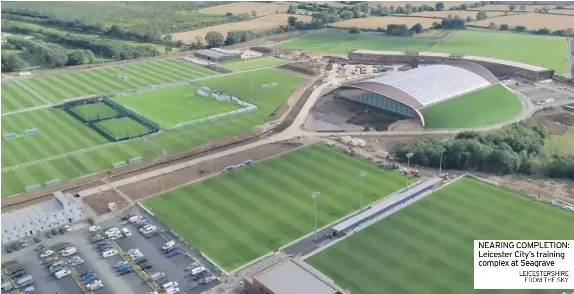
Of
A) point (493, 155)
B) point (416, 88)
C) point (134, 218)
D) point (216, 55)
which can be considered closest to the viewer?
point (134, 218)

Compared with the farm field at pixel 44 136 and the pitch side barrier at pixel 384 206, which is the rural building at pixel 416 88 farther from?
the farm field at pixel 44 136

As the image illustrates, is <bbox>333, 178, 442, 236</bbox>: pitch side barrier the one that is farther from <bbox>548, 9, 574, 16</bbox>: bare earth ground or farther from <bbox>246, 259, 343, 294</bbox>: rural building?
<bbox>548, 9, 574, 16</bbox>: bare earth ground

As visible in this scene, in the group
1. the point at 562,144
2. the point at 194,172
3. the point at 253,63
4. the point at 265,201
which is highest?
the point at 253,63

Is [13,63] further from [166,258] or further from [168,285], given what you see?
[168,285]

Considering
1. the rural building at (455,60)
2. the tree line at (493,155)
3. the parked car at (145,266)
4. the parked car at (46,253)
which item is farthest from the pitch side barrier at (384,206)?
the rural building at (455,60)

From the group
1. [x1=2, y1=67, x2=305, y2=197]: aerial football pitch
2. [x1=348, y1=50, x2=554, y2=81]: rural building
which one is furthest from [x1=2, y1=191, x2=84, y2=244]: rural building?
[x1=348, y1=50, x2=554, y2=81]: rural building

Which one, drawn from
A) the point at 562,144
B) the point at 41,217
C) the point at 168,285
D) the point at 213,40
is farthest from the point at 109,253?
the point at 213,40

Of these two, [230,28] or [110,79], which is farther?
[230,28]
